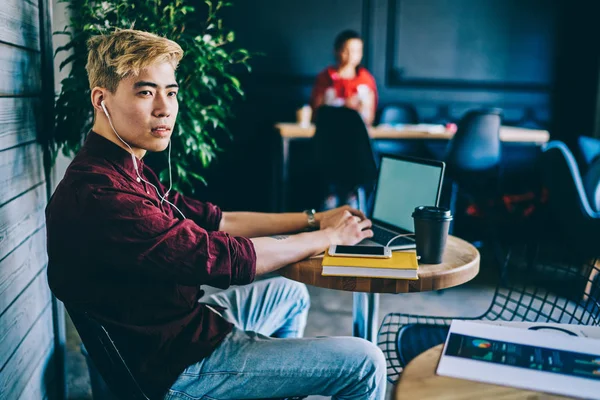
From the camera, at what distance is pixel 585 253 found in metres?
3.21

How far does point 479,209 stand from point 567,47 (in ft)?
5.88

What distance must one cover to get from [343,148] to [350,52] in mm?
1215

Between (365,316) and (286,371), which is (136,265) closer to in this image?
(286,371)

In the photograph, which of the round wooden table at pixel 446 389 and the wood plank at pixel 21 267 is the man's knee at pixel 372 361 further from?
the wood plank at pixel 21 267

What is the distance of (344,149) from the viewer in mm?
3463

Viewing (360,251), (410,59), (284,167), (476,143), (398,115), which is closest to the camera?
(360,251)

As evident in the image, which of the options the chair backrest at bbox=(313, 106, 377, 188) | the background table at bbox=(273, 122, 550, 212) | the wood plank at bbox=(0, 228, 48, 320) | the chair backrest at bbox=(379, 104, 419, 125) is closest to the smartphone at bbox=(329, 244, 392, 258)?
the wood plank at bbox=(0, 228, 48, 320)

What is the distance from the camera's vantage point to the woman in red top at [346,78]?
4.34m

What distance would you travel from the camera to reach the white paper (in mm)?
879

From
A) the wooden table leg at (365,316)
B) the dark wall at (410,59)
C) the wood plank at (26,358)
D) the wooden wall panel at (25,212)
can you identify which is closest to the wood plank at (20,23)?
the wooden wall panel at (25,212)

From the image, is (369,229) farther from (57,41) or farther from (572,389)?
(57,41)

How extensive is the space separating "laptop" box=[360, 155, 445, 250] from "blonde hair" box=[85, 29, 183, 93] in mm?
767

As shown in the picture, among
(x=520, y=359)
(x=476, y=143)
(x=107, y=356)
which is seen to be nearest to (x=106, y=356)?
(x=107, y=356)

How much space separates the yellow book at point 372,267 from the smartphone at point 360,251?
1cm
